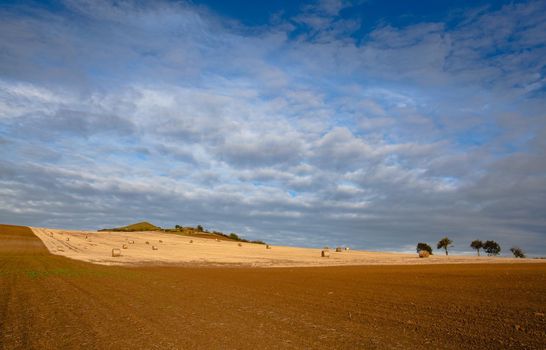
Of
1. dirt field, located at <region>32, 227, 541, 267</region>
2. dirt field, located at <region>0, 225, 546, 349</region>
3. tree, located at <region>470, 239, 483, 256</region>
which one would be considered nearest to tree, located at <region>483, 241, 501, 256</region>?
tree, located at <region>470, 239, 483, 256</region>

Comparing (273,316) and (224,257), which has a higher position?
(224,257)

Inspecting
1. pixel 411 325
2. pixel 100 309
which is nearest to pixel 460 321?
pixel 411 325

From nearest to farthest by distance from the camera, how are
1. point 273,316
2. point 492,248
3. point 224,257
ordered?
point 273,316
point 224,257
point 492,248

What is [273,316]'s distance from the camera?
527 inches

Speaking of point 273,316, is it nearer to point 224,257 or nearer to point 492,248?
point 224,257

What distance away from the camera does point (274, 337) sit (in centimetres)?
1049

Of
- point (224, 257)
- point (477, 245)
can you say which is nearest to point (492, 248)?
point (477, 245)

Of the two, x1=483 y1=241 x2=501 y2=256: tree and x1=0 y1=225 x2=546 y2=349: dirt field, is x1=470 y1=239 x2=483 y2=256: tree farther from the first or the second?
x1=0 y1=225 x2=546 y2=349: dirt field

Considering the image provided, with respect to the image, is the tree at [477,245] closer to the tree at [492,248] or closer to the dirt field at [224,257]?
the tree at [492,248]

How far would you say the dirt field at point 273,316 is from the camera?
994cm

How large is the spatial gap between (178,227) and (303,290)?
121 meters

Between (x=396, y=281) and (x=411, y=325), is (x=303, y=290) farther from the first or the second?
(x=411, y=325)

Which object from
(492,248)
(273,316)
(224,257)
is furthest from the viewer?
(492,248)

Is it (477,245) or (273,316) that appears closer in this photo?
(273,316)
